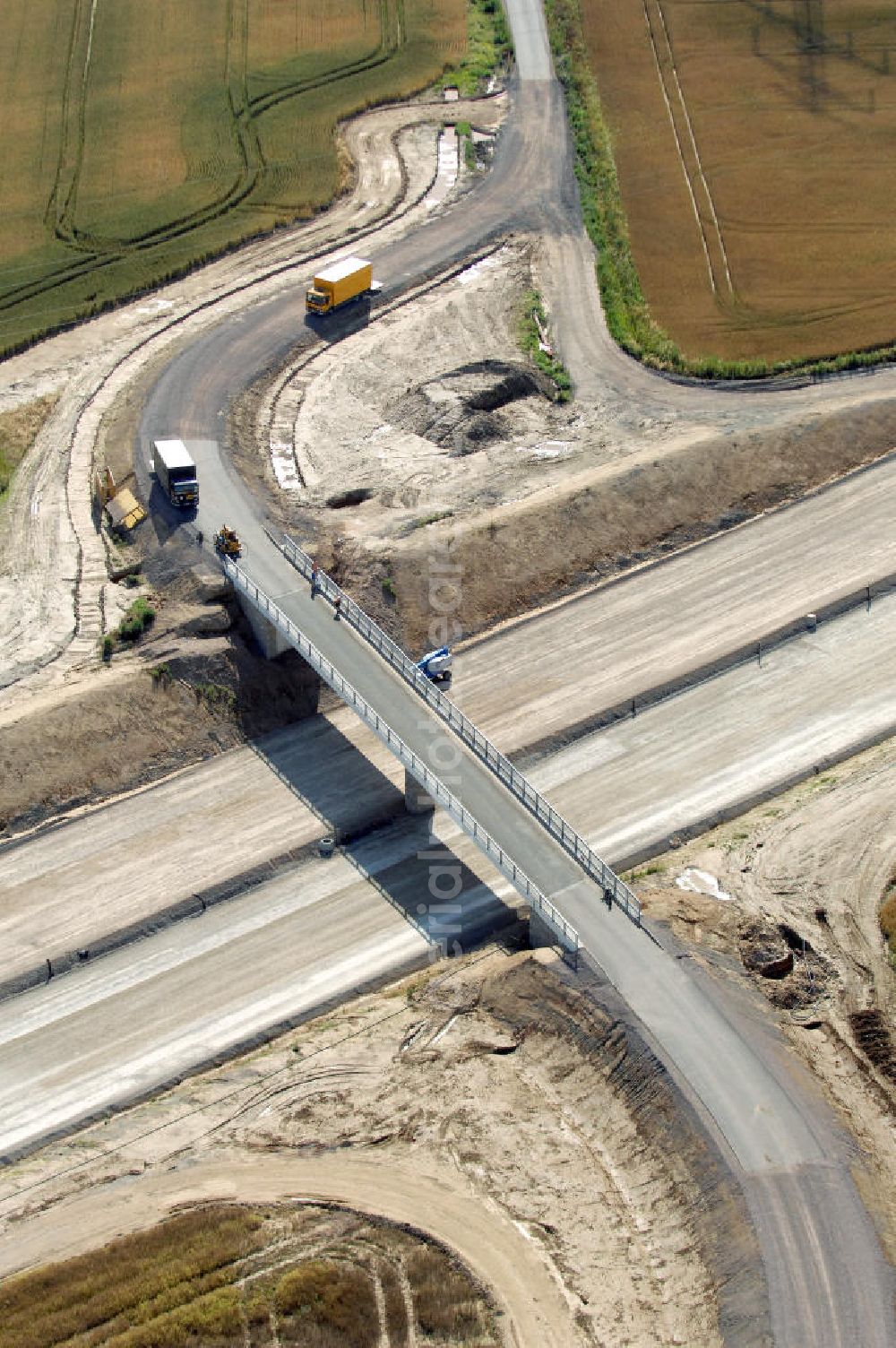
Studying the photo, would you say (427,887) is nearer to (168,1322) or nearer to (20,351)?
(168,1322)

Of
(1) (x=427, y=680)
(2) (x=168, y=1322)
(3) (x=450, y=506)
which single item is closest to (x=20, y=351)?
(3) (x=450, y=506)

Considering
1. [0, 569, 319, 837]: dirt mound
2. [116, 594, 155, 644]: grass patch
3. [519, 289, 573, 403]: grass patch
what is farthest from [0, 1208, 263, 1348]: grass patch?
[519, 289, 573, 403]: grass patch

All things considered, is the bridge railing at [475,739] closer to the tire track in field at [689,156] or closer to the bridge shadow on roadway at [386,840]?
the bridge shadow on roadway at [386,840]

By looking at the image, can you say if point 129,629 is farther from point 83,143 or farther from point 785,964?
point 83,143

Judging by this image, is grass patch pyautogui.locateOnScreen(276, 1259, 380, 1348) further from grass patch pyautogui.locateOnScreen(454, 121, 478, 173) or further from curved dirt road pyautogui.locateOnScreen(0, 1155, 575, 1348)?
grass patch pyautogui.locateOnScreen(454, 121, 478, 173)

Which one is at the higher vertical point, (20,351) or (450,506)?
(20,351)

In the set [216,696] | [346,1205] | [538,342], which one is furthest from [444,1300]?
[538,342]

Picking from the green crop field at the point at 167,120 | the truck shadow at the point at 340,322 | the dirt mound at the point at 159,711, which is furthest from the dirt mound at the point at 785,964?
the green crop field at the point at 167,120
